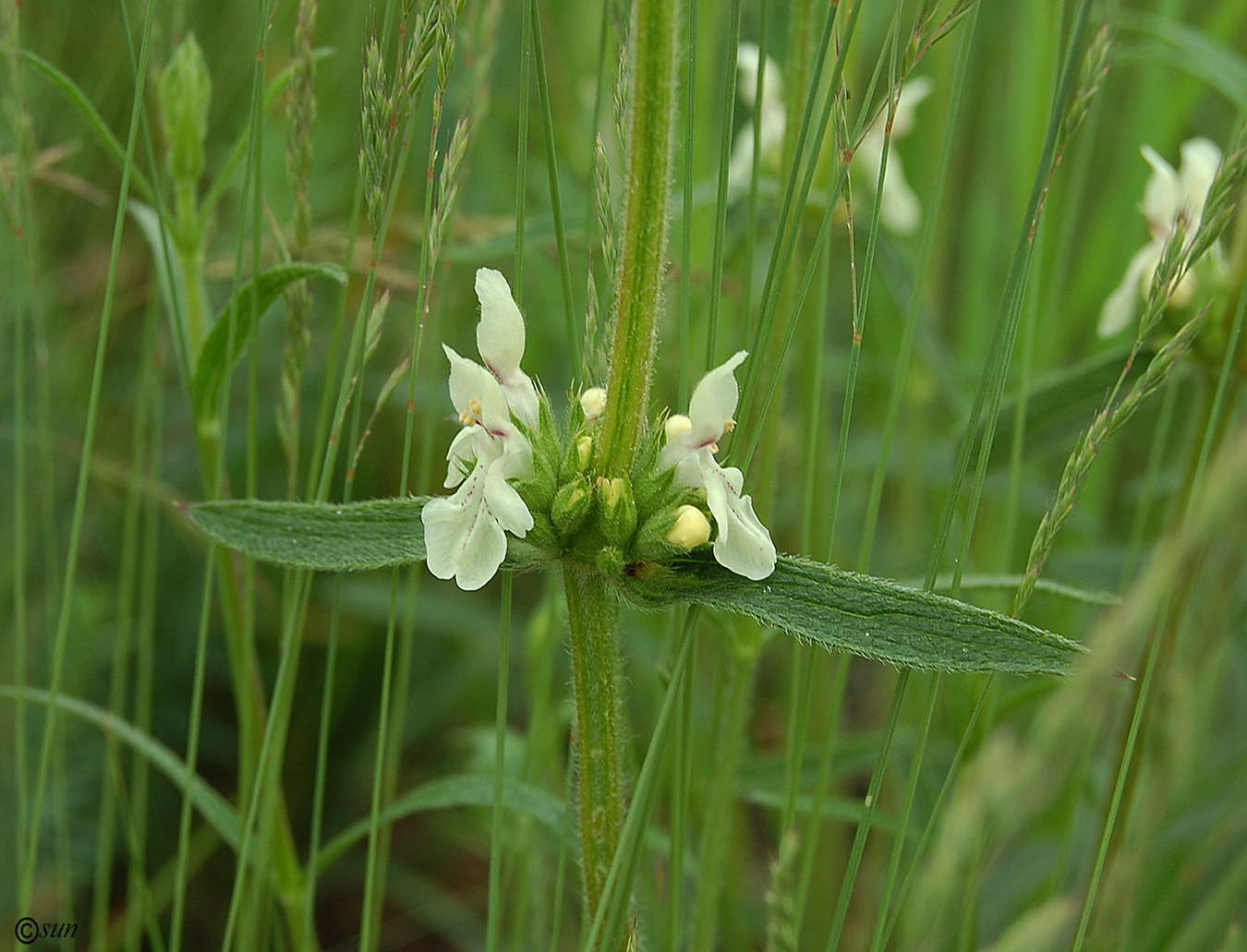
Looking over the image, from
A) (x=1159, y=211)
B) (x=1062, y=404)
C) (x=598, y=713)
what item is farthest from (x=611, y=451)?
(x=1159, y=211)

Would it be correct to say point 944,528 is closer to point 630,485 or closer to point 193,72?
point 630,485

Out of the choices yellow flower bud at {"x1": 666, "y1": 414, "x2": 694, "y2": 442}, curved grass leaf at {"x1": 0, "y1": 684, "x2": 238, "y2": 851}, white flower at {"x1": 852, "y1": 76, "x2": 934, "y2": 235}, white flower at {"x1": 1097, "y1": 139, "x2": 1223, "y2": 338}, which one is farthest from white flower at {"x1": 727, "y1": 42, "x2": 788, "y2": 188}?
curved grass leaf at {"x1": 0, "y1": 684, "x2": 238, "y2": 851}

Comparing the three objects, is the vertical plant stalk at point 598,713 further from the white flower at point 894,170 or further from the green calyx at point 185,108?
the white flower at point 894,170

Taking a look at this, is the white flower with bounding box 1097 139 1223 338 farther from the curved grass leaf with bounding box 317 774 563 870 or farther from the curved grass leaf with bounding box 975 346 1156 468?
the curved grass leaf with bounding box 317 774 563 870

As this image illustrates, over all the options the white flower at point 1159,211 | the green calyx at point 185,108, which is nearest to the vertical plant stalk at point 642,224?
the green calyx at point 185,108

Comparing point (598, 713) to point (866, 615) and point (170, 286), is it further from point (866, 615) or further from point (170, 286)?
point (170, 286)

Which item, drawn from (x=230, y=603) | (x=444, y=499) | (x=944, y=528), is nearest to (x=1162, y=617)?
(x=944, y=528)
